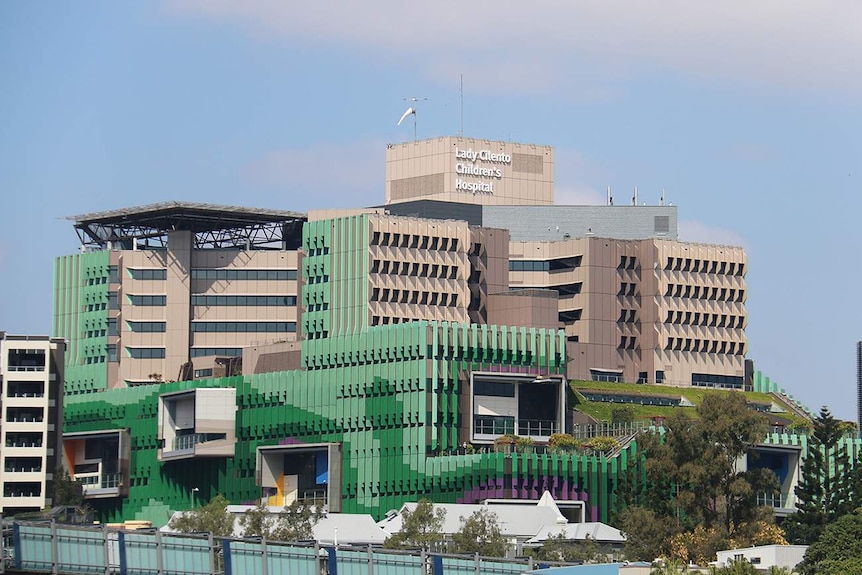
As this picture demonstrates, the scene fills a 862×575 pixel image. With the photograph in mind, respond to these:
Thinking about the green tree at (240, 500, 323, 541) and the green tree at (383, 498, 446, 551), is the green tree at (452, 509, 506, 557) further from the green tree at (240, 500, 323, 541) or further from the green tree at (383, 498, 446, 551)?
the green tree at (240, 500, 323, 541)

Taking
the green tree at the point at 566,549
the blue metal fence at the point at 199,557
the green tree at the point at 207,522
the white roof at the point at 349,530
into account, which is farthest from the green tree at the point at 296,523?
the blue metal fence at the point at 199,557

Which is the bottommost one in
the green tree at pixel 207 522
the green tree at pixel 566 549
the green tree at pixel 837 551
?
the green tree at pixel 566 549

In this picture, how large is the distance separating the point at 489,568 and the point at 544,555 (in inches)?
2782

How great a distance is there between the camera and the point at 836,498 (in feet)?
638

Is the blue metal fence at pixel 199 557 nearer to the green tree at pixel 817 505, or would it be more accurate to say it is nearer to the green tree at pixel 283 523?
the green tree at pixel 283 523

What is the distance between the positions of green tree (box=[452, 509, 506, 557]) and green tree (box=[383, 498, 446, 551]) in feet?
6.64

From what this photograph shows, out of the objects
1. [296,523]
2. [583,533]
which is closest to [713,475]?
[583,533]

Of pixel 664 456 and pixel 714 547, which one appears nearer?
pixel 714 547

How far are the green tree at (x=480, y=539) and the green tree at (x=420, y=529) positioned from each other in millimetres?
2024

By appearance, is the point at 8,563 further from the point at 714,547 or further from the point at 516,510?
the point at 516,510

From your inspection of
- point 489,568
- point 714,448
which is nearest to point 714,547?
point 714,448

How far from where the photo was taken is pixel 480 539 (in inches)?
6398

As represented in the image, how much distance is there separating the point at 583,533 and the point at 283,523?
25740 mm

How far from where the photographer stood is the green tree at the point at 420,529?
16188 centimetres
